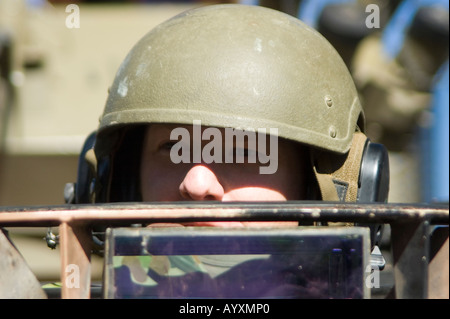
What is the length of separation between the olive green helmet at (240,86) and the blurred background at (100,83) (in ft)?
12.6

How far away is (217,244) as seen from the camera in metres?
1.19

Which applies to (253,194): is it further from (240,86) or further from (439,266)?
(439,266)

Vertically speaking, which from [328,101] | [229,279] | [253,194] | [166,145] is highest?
[328,101]

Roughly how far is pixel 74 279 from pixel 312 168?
2.81 feet

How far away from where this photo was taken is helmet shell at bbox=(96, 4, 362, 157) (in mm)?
1789

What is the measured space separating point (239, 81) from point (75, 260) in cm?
76

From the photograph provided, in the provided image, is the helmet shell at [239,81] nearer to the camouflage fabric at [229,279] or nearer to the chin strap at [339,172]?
the chin strap at [339,172]

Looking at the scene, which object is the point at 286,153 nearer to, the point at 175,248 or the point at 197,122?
the point at 197,122

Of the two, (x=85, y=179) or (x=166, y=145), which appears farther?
(x=85, y=179)

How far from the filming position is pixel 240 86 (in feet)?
5.92

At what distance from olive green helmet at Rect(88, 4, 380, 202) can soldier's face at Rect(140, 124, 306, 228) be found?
0.19 feet

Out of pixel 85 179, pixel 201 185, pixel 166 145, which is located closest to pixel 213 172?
pixel 201 185

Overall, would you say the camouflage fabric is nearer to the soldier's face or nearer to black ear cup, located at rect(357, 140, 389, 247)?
the soldier's face
